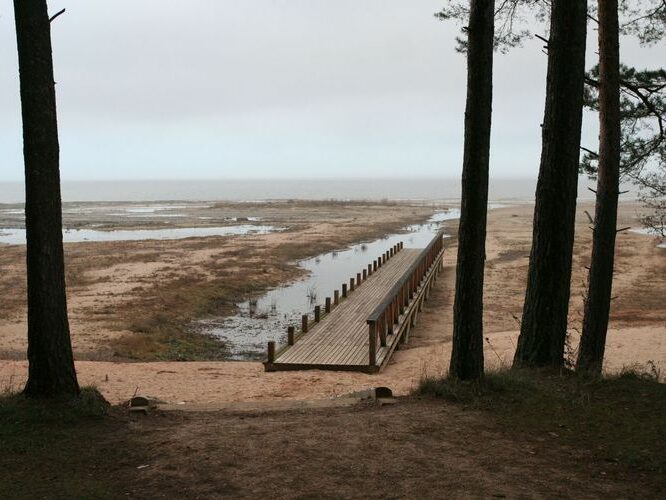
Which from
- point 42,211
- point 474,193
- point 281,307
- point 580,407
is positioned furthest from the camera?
point 281,307

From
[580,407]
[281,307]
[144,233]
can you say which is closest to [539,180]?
[580,407]

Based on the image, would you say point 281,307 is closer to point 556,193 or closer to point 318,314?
point 318,314

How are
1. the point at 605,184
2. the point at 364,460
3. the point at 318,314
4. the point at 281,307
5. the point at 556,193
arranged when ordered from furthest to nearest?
Result: the point at 281,307 → the point at 318,314 → the point at 605,184 → the point at 556,193 → the point at 364,460

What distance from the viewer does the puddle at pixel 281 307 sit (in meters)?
16.3

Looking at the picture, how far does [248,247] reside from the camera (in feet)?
114

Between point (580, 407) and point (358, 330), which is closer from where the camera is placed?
point (580, 407)

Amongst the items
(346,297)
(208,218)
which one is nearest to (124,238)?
(208,218)

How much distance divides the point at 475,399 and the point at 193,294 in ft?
53.6

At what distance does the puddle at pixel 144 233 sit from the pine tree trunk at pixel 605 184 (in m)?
35.9

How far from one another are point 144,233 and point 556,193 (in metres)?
43.2

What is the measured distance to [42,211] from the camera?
5.56 meters

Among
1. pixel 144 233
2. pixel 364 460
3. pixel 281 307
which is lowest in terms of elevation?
pixel 281 307

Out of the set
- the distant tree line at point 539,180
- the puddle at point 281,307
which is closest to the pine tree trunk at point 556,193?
the distant tree line at point 539,180

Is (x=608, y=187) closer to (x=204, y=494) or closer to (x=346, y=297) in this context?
(x=204, y=494)
